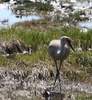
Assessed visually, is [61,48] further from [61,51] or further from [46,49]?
[46,49]

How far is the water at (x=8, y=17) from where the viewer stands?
21.3 m

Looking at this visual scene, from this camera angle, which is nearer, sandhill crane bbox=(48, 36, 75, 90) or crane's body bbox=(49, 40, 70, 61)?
sandhill crane bbox=(48, 36, 75, 90)

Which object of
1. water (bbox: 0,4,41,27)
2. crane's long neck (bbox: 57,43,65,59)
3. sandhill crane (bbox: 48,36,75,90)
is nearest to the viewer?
sandhill crane (bbox: 48,36,75,90)

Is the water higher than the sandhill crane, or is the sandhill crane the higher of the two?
the sandhill crane

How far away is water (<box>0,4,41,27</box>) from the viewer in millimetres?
21294

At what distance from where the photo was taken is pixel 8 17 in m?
23.5

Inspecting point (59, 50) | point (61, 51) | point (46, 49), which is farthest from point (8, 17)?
point (61, 51)

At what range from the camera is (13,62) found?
484 inches

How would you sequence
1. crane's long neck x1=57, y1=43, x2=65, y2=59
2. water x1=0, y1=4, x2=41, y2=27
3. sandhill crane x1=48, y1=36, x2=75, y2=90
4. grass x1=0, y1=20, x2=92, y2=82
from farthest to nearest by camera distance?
water x1=0, y1=4, x2=41, y2=27 < grass x1=0, y1=20, x2=92, y2=82 < crane's long neck x1=57, y1=43, x2=65, y2=59 < sandhill crane x1=48, y1=36, x2=75, y2=90

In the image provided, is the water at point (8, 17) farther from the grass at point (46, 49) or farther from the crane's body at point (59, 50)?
the crane's body at point (59, 50)

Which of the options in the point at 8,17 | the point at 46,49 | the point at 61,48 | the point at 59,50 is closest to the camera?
the point at 61,48

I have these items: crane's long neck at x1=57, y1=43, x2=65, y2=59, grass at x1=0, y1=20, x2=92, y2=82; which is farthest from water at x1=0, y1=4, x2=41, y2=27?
crane's long neck at x1=57, y1=43, x2=65, y2=59

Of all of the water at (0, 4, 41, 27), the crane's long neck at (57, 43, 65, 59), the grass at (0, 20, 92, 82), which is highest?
the crane's long neck at (57, 43, 65, 59)

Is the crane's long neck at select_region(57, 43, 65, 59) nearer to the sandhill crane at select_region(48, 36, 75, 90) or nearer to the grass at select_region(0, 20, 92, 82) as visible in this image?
the sandhill crane at select_region(48, 36, 75, 90)
